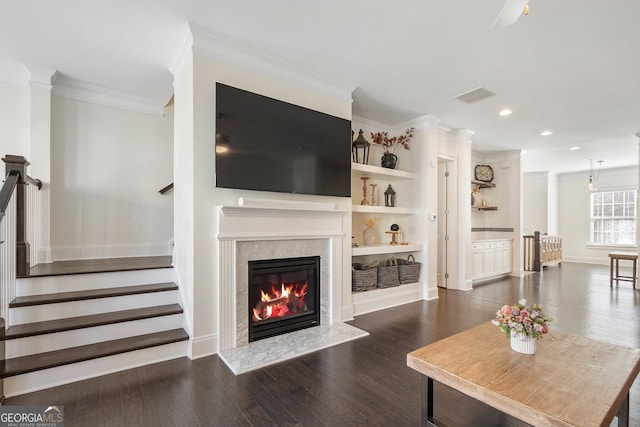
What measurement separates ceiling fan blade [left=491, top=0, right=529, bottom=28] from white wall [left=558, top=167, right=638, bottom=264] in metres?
10.5

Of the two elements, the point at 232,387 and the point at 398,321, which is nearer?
the point at 232,387

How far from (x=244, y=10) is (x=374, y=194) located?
10.2 ft

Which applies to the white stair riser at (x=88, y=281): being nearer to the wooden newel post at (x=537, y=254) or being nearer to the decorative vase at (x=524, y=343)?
the decorative vase at (x=524, y=343)

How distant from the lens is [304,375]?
7.77 ft

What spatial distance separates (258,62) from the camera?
2977mm

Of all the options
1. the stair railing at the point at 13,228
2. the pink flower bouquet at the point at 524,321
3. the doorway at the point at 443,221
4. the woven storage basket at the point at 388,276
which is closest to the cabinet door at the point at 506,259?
the doorway at the point at 443,221

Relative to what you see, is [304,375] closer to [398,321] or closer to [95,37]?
[398,321]

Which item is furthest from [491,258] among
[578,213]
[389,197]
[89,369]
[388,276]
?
[89,369]

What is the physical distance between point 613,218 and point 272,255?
10696 mm

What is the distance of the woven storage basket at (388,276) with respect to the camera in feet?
13.8

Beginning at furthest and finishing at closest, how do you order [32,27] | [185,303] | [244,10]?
[185,303], [32,27], [244,10]

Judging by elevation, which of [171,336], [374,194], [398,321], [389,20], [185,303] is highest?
[389,20]

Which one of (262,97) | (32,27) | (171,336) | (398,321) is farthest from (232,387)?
(32,27)

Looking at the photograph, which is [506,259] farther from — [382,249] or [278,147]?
[278,147]
